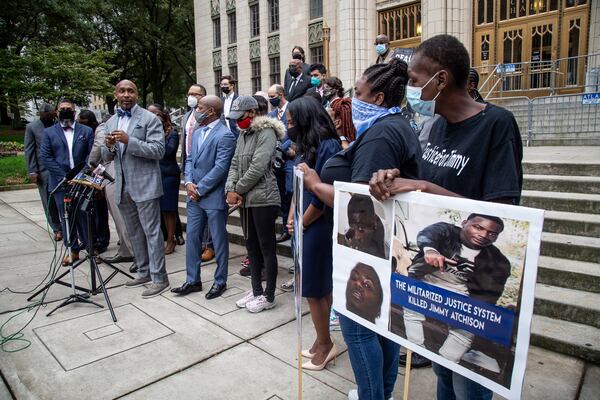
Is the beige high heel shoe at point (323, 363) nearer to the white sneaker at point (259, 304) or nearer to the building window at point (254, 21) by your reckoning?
the white sneaker at point (259, 304)

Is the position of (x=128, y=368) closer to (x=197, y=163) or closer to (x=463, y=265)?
(x=197, y=163)

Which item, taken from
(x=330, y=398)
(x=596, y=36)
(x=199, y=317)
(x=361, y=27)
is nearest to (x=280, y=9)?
(x=361, y=27)

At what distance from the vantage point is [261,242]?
446cm

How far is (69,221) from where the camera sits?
4.82 m

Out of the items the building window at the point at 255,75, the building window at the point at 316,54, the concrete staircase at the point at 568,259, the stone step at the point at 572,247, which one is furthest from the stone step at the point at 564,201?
the building window at the point at 255,75

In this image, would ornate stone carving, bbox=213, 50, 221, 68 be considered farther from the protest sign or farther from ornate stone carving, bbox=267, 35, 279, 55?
the protest sign

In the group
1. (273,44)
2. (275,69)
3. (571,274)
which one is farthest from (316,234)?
(273,44)

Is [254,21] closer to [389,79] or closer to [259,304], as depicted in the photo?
[259,304]

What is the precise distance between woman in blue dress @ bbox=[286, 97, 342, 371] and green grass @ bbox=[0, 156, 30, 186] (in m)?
14.7

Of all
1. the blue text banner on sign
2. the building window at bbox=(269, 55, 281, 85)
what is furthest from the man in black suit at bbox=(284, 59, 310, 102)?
the building window at bbox=(269, 55, 281, 85)

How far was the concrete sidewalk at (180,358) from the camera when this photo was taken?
3.11 meters

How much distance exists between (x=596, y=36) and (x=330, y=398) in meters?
13.0

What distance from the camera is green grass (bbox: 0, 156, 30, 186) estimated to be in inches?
573

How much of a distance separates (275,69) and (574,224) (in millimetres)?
19689
